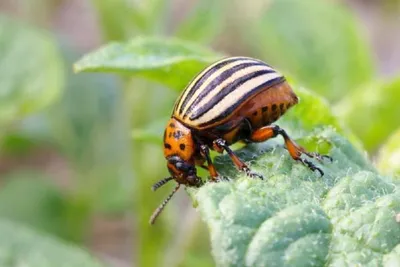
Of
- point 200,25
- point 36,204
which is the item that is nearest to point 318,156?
point 200,25

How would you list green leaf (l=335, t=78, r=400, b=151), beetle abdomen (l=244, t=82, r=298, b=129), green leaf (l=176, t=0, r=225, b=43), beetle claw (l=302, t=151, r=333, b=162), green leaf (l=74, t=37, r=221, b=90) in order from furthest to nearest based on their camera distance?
green leaf (l=176, t=0, r=225, b=43), green leaf (l=335, t=78, r=400, b=151), green leaf (l=74, t=37, r=221, b=90), beetle abdomen (l=244, t=82, r=298, b=129), beetle claw (l=302, t=151, r=333, b=162)

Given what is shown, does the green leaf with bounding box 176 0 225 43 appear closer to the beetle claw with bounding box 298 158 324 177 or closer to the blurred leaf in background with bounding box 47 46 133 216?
the blurred leaf in background with bounding box 47 46 133 216

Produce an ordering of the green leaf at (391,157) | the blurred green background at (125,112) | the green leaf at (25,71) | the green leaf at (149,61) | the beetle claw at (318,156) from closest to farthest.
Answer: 1. the beetle claw at (318,156)
2. the green leaf at (149,61)
3. the green leaf at (391,157)
4. the blurred green background at (125,112)
5. the green leaf at (25,71)

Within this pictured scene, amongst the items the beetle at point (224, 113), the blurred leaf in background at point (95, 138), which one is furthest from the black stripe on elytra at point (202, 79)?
the blurred leaf in background at point (95, 138)

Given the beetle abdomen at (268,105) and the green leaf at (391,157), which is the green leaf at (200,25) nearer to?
the green leaf at (391,157)

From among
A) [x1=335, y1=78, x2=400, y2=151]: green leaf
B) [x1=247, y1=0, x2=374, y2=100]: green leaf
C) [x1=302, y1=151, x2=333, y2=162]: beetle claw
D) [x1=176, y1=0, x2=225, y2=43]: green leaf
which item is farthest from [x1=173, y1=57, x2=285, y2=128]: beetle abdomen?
[x1=247, y1=0, x2=374, y2=100]: green leaf

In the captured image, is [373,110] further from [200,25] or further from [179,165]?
[179,165]
